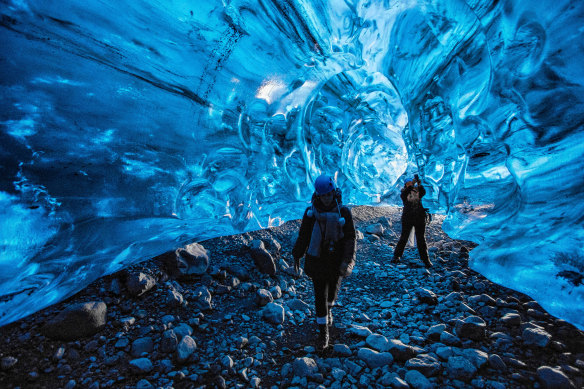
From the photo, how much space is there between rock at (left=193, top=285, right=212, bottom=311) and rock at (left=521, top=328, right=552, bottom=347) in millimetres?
2680

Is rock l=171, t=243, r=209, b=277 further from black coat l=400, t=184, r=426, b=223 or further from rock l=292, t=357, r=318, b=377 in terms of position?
black coat l=400, t=184, r=426, b=223

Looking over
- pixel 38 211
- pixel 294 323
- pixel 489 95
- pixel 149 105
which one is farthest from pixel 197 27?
pixel 294 323

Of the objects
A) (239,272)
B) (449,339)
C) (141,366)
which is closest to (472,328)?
(449,339)

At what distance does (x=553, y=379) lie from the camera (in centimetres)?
156

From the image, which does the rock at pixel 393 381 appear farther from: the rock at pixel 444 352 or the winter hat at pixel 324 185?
the winter hat at pixel 324 185

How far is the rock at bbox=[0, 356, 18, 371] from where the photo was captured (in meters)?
1.63

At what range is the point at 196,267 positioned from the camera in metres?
2.85

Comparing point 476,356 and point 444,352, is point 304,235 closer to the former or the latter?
point 444,352

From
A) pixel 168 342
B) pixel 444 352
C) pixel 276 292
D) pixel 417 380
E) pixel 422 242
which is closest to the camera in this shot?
pixel 417 380

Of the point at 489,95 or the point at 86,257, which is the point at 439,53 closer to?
the point at 489,95

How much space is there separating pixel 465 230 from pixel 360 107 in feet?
9.60

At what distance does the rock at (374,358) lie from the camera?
1.93m

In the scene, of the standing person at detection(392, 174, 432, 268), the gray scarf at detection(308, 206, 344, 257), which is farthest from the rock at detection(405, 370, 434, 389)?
the standing person at detection(392, 174, 432, 268)

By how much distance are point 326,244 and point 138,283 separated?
1794 mm
